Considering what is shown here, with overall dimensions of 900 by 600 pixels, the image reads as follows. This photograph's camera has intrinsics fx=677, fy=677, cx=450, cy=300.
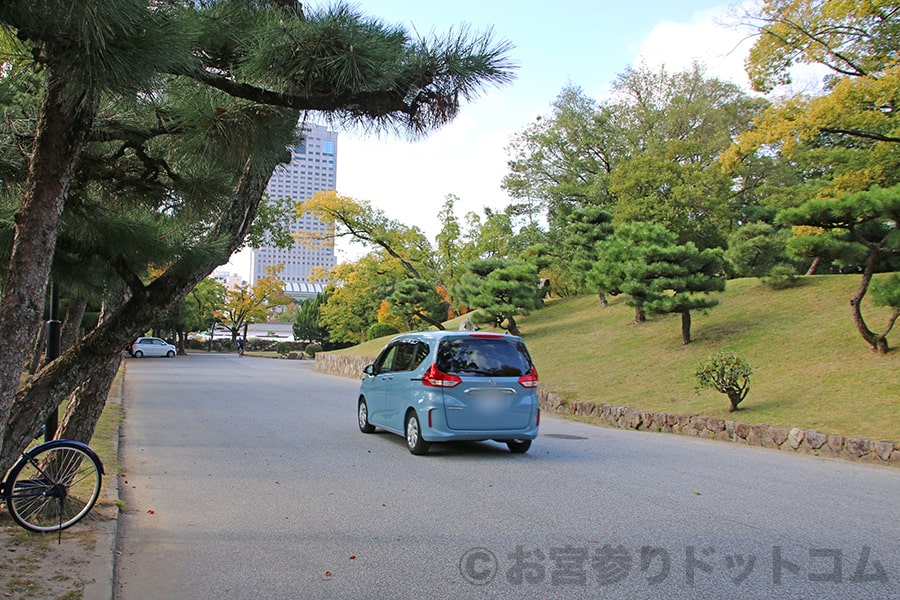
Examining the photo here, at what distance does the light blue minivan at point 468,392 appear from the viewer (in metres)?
8.89

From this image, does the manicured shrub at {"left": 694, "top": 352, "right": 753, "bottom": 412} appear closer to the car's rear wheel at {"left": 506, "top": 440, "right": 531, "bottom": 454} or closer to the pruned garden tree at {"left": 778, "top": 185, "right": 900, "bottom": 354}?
the pruned garden tree at {"left": 778, "top": 185, "right": 900, "bottom": 354}

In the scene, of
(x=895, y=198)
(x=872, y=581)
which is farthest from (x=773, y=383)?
(x=872, y=581)

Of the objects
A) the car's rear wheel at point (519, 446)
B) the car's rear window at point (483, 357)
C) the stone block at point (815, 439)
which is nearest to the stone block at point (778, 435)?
the stone block at point (815, 439)

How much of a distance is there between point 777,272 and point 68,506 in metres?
22.5

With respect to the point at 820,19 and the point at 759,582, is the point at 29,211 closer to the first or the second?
the point at 759,582

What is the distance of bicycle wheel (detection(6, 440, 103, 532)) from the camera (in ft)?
16.8

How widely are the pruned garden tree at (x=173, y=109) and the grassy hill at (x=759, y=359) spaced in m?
9.93

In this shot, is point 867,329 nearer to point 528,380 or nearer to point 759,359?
point 759,359

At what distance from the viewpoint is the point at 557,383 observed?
19766 millimetres

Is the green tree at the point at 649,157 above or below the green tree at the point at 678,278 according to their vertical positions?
above

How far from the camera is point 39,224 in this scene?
3.96 metres

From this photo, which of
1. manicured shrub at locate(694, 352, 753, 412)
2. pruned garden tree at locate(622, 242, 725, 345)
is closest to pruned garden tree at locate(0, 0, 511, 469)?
manicured shrub at locate(694, 352, 753, 412)

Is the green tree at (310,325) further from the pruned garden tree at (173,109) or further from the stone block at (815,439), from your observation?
the pruned garden tree at (173,109)

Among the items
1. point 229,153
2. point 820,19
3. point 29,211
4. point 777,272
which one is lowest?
point 29,211
